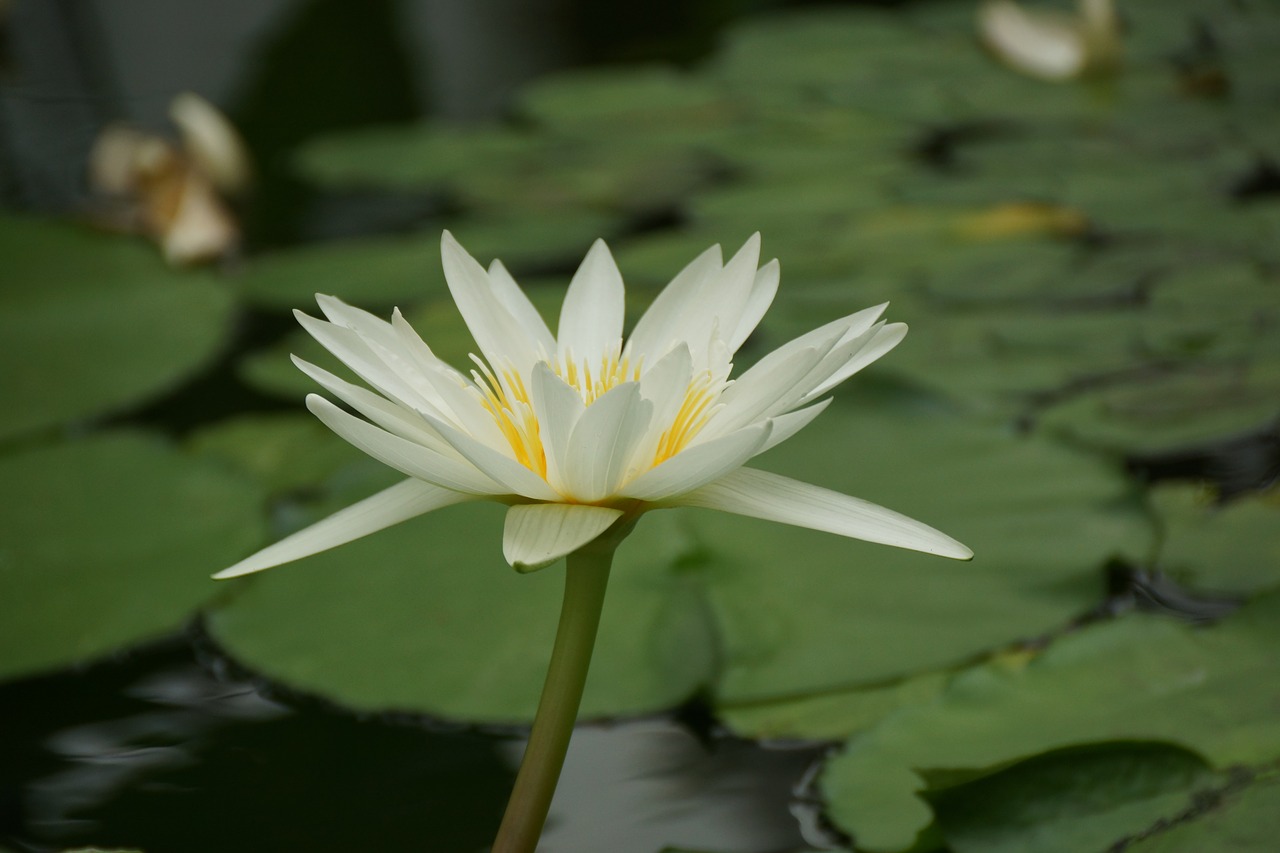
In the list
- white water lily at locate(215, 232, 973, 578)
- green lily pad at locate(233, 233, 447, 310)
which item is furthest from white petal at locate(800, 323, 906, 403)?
green lily pad at locate(233, 233, 447, 310)

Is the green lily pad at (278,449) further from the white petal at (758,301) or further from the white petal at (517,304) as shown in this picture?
the white petal at (758,301)

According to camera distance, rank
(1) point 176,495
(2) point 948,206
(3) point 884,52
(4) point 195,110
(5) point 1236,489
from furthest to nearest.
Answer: (3) point 884,52, (4) point 195,110, (2) point 948,206, (1) point 176,495, (5) point 1236,489

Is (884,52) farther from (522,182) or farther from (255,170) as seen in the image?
(255,170)

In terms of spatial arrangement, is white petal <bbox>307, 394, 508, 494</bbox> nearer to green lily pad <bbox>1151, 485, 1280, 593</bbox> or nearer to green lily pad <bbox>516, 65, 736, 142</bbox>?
green lily pad <bbox>1151, 485, 1280, 593</bbox>

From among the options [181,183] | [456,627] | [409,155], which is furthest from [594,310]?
[409,155]

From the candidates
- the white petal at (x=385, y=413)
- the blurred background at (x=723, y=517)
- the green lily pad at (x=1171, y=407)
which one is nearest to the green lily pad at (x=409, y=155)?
the blurred background at (x=723, y=517)

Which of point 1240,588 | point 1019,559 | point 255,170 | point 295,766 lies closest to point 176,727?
point 295,766
